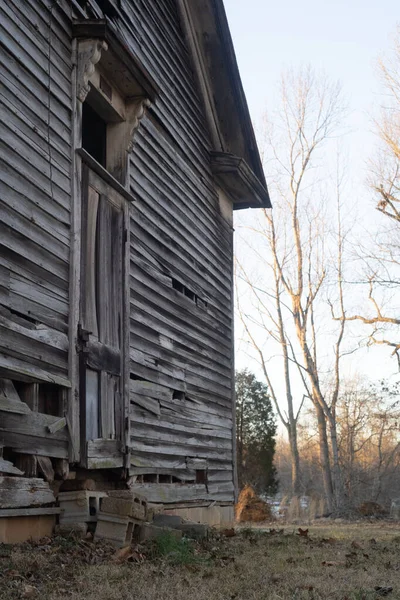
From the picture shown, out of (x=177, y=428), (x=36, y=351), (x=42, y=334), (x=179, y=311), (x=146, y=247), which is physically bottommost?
(x=177, y=428)

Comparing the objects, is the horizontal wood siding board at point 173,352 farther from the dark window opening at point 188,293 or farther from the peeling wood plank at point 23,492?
the peeling wood plank at point 23,492

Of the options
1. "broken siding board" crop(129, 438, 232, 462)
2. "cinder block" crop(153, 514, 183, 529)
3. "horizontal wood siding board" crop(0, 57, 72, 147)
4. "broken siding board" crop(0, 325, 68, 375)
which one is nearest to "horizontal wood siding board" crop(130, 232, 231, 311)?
"horizontal wood siding board" crop(0, 57, 72, 147)

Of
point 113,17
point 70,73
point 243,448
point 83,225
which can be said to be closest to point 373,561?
point 83,225

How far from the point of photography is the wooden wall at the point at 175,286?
31.8 ft

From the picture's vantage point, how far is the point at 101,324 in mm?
8250

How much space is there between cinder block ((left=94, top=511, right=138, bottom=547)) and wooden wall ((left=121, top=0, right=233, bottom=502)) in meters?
1.88

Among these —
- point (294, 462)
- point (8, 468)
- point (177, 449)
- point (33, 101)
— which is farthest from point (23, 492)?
point (294, 462)

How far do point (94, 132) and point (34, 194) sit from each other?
390cm

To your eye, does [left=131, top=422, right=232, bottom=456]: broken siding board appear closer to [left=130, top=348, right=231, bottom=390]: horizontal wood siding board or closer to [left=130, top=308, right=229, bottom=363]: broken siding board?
[left=130, top=348, right=231, bottom=390]: horizontal wood siding board

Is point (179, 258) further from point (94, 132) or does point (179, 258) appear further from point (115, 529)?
point (115, 529)

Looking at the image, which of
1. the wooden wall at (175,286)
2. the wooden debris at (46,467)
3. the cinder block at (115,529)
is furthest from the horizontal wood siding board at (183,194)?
the cinder block at (115,529)

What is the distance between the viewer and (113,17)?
32.0 feet

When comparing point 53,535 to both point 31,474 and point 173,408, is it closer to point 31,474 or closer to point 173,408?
point 31,474

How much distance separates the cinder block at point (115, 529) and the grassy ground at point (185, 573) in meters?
0.15
